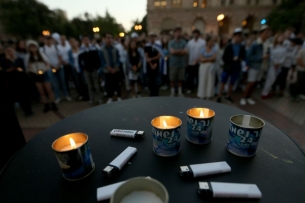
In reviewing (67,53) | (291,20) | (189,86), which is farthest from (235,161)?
(291,20)

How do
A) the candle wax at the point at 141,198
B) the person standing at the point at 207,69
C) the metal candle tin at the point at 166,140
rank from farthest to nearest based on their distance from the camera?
1. the person standing at the point at 207,69
2. the metal candle tin at the point at 166,140
3. the candle wax at the point at 141,198

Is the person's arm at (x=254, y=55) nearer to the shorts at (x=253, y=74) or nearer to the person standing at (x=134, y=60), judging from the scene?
the shorts at (x=253, y=74)

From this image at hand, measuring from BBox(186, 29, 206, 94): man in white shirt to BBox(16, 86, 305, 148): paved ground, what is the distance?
4.19 feet

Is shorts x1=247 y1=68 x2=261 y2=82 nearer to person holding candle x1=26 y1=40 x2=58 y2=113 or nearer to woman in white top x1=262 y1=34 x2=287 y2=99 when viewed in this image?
woman in white top x1=262 y1=34 x2=287 y2=99

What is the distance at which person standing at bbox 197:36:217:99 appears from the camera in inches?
149

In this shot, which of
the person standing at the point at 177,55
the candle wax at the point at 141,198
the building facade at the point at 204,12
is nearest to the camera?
the candle wax at the point at 141,198

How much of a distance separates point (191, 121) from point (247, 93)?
3.83 metres

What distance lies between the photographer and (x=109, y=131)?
97 cm

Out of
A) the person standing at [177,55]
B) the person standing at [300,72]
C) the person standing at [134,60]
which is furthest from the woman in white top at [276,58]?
the person standing at [134,60]

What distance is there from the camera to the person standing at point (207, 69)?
379 cm

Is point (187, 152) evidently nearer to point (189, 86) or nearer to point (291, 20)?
point (189, 86)

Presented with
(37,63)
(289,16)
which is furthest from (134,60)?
(289,16)

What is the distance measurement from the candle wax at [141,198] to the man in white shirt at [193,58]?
4.66 metres

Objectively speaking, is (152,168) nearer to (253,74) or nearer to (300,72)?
(253,74)
